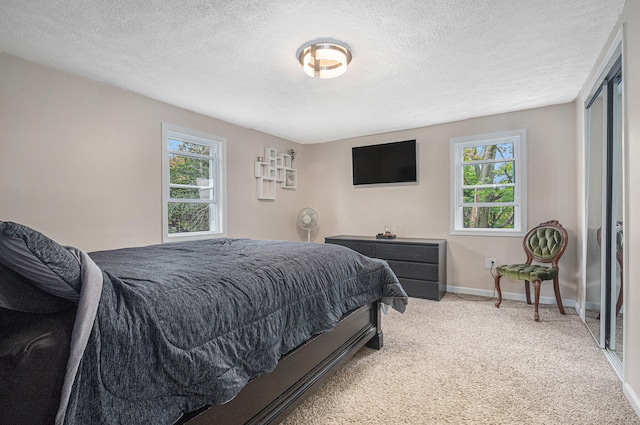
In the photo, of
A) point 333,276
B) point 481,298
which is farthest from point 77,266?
point 481,298

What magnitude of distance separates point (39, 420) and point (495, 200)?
449 centimetres

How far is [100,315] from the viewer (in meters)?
0.85

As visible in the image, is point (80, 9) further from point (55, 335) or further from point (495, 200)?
point (495, 200)

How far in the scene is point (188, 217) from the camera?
381 cm

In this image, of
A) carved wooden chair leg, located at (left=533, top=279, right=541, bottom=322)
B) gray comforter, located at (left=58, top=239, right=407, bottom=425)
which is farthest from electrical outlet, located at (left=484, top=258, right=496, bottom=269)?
gray comforter, located at (left=58, top=239, right=407, bottom=425)

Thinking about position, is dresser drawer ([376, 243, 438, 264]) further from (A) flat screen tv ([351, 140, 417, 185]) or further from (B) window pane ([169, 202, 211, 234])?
(B) window pane ([169, 202, 211, 234])

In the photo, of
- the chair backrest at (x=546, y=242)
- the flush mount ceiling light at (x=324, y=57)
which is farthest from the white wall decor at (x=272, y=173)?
the chair backrest at (x=546, y=242)

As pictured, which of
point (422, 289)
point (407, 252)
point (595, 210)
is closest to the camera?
point (595, 210)

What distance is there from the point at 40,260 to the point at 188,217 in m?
3.20

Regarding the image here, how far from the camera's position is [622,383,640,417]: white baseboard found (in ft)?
5.41

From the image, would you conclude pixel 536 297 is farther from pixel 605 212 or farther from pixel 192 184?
pixel 192 184

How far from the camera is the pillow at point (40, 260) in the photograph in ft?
2.36

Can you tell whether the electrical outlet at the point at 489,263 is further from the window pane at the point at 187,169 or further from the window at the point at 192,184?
the window pane at the point at 187,169

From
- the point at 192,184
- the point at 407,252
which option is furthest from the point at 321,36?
the point at 407,252
